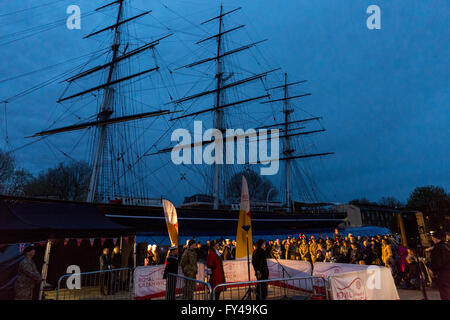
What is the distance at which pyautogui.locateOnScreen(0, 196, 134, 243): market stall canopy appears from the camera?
870cm

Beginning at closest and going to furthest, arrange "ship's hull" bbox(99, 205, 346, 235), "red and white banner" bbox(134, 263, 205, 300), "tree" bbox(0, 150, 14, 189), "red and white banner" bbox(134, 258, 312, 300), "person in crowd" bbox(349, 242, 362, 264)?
"red and white banner" bbox(134, 263, 205, 300)
"red and white banner" bbox(134, 258, 312, 300)
"person in crowd" bbox(349, 242, 362, 264)
"ship's hull" bbox(99, 205, 346, 235)
"tree" bbox(0, 150, 14, 189)

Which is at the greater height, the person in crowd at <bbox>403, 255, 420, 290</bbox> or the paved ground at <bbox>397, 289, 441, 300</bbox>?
the person in crowd at <bbox>403, 255, 420, 290</bbox>

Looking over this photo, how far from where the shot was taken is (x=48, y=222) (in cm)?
1034

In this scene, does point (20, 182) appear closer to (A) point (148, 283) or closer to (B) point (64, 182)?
(B) point (64, 182)

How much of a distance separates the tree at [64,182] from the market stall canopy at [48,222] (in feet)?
111

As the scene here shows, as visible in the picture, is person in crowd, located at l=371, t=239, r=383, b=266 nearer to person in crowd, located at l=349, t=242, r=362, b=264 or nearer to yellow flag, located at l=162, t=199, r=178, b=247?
person in crowd, located at l=349, t=242, r=362, b=264

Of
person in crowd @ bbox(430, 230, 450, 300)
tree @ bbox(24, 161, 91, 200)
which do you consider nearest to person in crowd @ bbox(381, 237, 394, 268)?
person in crowd @ bbox(430, 230, 450, 300)

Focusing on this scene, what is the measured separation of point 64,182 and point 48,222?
41.2 m

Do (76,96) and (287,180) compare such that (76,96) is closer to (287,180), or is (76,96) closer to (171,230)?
(171,230)

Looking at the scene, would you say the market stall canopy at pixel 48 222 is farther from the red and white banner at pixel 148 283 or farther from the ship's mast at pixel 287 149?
the ship's mast at pixel 287 149

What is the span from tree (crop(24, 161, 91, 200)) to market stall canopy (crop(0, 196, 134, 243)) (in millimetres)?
33971

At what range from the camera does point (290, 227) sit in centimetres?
3241

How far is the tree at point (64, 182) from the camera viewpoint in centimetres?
4381
